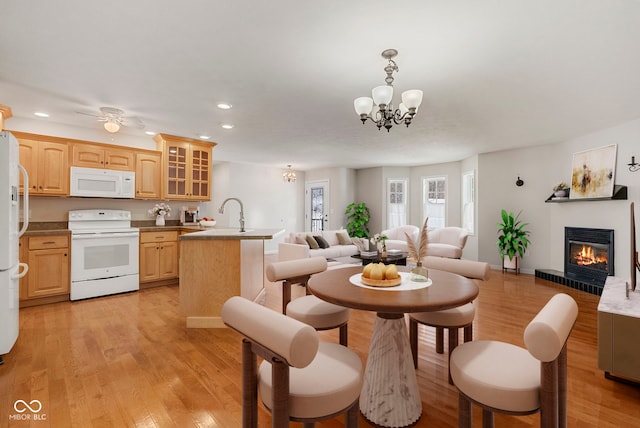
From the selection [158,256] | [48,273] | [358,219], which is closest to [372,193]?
[358,219]

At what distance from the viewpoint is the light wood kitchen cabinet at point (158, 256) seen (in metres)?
4.78

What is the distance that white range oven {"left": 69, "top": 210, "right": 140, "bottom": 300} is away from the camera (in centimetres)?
415

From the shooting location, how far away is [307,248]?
511 cm

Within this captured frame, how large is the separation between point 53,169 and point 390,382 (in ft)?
16.4

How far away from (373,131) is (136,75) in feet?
10.9

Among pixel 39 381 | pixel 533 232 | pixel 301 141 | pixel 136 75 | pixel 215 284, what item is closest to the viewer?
pixel 39 381

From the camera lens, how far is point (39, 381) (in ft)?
7.14

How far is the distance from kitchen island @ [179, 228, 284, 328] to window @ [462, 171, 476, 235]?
554cm

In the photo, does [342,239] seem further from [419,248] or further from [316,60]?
[419,248]

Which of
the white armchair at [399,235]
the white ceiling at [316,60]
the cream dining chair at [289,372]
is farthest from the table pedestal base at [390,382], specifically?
the white armchair at [399,235]

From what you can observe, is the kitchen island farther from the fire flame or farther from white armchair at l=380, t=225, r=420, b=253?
the fire flame

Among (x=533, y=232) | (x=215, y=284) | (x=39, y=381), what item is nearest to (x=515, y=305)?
(x=533, y=232)

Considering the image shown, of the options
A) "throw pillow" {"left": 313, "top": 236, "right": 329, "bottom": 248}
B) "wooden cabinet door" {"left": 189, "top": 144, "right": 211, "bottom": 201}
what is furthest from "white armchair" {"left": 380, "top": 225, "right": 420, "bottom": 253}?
"wooden cabinet door" {"left": 189, "top": 144, "right": 211, "bottom": 201}

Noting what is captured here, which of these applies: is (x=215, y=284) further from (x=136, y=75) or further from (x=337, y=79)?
(x=337, y=79)
